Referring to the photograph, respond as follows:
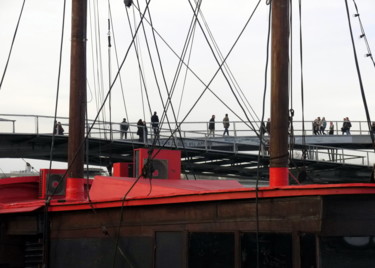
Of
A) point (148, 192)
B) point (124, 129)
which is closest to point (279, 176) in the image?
point (148, 192)

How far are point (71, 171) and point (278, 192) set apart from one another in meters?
6.42

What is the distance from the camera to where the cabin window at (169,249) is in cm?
815

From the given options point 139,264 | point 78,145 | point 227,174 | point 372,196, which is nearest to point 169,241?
point 139,264

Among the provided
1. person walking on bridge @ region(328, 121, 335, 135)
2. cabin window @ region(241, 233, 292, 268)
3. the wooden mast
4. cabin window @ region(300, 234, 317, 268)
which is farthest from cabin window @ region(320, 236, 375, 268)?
person walking on bridge @ region(328, 121, 335, 135)

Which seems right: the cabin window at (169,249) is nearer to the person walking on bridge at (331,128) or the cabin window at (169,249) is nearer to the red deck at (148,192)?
the red deck at (148,192)

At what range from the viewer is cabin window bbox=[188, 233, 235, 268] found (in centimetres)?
757

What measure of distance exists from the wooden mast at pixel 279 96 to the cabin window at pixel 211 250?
1194 millimetres

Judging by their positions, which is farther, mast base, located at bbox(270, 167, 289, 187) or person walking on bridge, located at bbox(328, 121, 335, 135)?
person walking on bridge, located at bbox(328, 121, 335, 135)

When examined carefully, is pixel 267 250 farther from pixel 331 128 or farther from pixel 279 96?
pixel 331 128

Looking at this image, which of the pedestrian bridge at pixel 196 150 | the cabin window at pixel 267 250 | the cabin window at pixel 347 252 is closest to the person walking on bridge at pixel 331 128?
the pedestrian bridge at pixel 196 150

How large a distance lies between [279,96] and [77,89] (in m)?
5.82

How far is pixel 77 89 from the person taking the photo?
12961 millimetres

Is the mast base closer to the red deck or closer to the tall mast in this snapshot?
the red deck

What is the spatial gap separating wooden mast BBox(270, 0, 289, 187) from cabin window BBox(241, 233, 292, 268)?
121 cm
